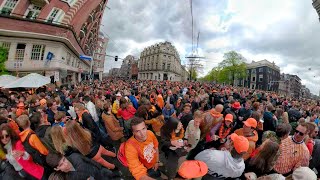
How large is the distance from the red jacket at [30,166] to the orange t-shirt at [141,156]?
1.41m

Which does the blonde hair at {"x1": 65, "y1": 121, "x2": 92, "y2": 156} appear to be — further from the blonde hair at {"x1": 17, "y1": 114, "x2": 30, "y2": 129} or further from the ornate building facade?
the ornate building facade

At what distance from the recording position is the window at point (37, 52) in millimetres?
22531

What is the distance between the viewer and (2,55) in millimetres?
19453

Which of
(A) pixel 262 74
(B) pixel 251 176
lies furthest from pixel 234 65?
(B) pixel 251 176

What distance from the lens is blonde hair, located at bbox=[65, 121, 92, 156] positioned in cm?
308

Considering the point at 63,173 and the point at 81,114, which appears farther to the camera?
the point at 81,114

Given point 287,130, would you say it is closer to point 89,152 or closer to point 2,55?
point 89,152

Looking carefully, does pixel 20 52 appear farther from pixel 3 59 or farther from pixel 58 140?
pixel 58 140

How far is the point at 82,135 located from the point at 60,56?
24.6m

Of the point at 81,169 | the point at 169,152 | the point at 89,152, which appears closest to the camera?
the point at 81,169

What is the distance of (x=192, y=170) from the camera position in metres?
2.20

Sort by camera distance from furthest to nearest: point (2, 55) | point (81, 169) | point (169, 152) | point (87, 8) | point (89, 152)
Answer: point (87, 8), point (2, 55), point (169, 152), point (89, 152), point (81, 169)

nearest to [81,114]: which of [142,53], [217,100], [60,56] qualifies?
[217,100]

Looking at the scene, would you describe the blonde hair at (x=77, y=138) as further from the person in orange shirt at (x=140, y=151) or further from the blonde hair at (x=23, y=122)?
the blonde hair at (x=23, y=122)
